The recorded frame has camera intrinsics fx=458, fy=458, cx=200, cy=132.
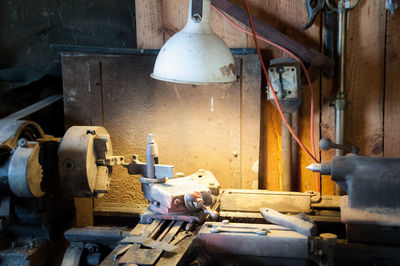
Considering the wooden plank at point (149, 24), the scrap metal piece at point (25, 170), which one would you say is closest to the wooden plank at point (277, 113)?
the wooden plank at point (149, 24)

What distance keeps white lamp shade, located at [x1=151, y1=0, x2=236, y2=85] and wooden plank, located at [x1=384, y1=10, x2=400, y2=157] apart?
88cm

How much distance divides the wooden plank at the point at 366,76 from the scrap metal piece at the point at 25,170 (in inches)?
54.4

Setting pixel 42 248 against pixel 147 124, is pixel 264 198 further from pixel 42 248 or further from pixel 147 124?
pixel 42 248

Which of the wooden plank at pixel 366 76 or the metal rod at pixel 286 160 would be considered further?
the metal rod at pixel 286 160

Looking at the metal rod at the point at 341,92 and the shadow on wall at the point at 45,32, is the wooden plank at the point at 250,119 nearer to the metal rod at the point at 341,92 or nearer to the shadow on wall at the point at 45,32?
the metal rod at the point at 341,92

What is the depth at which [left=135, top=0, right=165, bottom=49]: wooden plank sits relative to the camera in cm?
223

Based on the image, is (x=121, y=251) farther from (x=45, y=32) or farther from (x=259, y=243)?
(x=45, y=32)

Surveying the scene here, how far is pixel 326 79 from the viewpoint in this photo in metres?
2.14

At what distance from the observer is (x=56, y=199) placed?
7.05 feet

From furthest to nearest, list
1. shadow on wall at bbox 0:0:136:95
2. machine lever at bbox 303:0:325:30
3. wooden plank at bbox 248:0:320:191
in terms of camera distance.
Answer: shadow on wall at bbox 0:0:136:95, wooden plank at bbox 248:0:320:191, machine lever at bbox 303:0:325:30

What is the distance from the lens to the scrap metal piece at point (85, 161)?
6.13 ft

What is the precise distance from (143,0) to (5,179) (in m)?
1.05

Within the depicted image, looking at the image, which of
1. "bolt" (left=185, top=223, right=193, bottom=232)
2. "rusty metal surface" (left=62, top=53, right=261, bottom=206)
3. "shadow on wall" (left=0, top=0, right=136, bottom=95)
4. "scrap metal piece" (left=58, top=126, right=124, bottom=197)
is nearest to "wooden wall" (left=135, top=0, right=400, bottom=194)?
"rusty metal surface" (left=62, top=53, right=261, bottom=206)

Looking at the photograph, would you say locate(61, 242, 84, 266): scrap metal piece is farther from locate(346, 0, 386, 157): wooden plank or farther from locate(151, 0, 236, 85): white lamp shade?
locate(346, 0, 386, 157): wooden plank
